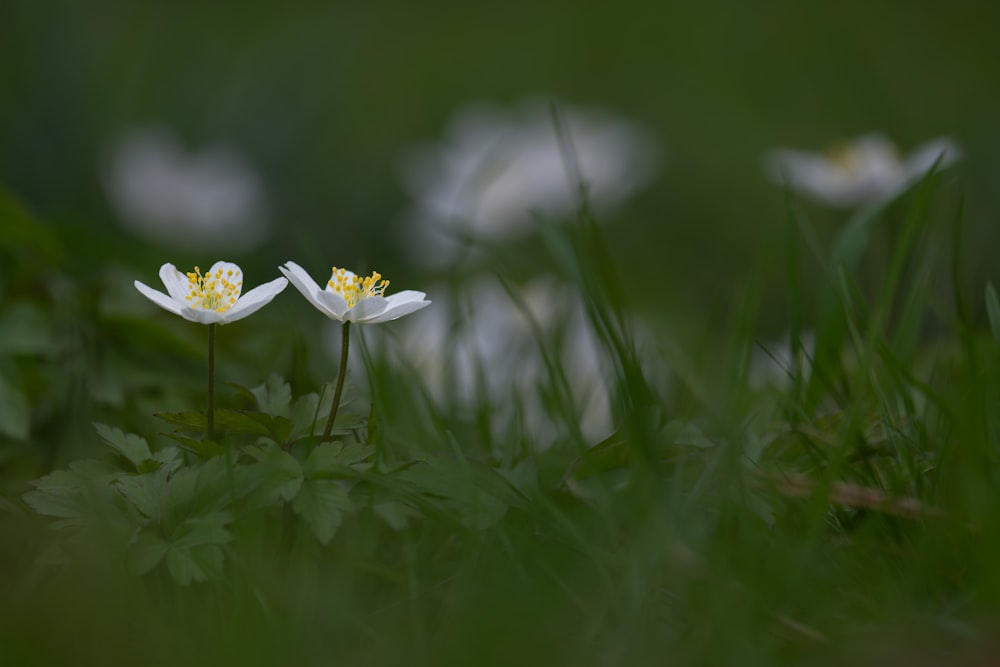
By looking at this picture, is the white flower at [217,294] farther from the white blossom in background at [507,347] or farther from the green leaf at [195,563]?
the white blossom in background at [507,347]

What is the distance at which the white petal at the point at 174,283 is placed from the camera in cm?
121

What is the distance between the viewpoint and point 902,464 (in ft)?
4.06

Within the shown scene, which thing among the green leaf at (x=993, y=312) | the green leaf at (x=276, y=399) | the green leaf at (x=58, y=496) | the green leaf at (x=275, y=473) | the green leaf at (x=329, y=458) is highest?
the green leaf at (x=993, y=312)

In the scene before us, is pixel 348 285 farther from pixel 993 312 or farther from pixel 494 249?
pixel 993 312

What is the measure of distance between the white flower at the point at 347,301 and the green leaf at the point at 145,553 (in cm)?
29

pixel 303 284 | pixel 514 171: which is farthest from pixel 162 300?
pixel 514 171

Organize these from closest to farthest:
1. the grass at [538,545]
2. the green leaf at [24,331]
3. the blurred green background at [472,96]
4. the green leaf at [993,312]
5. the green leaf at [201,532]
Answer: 1. the grass at [538,545]
2. the green leaf at [201,532]
3. the green leaf at [993,312]
4. the green leaf at [24,331]
5. the blurred green background at [472,96]

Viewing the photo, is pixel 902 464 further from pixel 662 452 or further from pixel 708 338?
pixel 708 338

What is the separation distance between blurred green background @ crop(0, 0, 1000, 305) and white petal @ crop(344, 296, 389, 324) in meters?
0.51

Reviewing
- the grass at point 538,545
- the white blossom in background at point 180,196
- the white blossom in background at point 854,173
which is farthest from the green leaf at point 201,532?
the white blossom in background at point 180,196

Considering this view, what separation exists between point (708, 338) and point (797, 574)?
2.63 ft

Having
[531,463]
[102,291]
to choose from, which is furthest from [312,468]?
[102,291]

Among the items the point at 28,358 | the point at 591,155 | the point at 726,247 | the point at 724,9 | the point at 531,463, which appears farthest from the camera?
the point at 724,9

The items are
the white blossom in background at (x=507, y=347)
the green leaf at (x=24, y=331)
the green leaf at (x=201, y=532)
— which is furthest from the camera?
the white blossom in background at (x=507, y=347)
